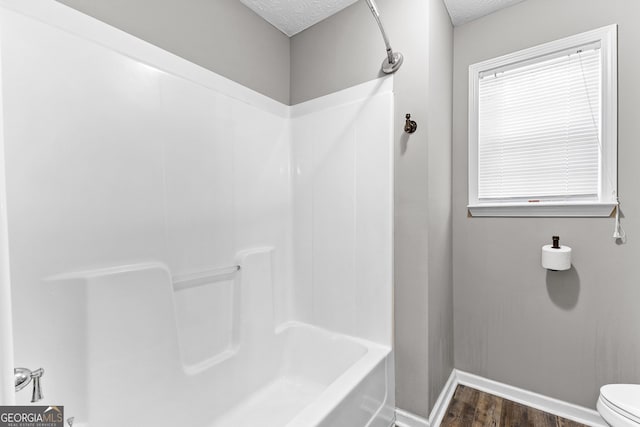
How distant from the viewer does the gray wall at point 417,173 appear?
1547mm

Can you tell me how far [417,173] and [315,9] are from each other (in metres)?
1.22

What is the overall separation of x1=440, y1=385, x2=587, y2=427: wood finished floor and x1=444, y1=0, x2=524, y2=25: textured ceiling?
7.88 feet

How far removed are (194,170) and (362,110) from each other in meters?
1.00

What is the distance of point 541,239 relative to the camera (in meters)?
1.72

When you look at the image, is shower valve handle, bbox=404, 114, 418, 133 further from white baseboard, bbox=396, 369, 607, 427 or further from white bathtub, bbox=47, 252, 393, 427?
white baseboard, bbox=396, 369, 607, 427

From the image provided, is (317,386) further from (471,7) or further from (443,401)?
(471,7)

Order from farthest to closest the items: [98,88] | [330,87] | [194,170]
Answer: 1. [330,87]
2. [194,170]
3. [98,88]

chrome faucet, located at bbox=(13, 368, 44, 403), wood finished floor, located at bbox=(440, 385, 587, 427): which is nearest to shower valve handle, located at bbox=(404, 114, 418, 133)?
wood finished floor, located at bbox=(440, 385, 587, 427)

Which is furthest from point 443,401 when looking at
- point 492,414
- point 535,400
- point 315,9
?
point 315,9

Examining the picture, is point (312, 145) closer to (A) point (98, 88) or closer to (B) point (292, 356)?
(A) point (98, 88)

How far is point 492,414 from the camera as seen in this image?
66.1 inches

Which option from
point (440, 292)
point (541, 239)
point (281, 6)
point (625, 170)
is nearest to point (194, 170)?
point (281, 6)

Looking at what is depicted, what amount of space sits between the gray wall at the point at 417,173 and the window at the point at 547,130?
0.96 ft

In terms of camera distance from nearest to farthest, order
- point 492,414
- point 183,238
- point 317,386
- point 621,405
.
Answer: point 621,405 < point 183,238 < point 492,414 < point 317,386
